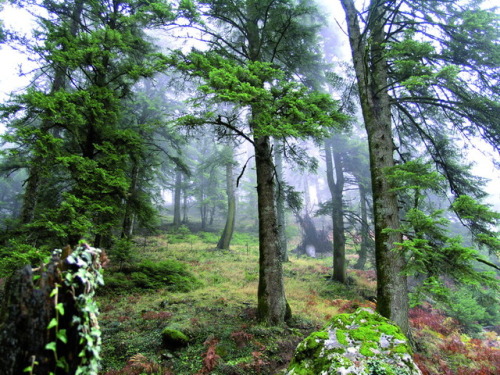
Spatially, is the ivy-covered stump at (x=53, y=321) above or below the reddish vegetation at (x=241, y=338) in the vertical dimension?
above

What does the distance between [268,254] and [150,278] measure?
6.18 metres

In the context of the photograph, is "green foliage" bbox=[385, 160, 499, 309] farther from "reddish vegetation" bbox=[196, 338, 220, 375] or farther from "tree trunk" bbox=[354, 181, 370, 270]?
"tree trunk" bbox=[354, 181, 370, 270]

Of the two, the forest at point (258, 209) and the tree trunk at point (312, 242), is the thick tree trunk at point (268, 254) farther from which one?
the tree trunk at point (312, 242)

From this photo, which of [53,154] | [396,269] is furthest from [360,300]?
[53,154]

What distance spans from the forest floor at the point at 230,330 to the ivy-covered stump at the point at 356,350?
175 centimetres

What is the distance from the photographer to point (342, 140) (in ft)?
51.9

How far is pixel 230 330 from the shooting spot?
6.05 metres

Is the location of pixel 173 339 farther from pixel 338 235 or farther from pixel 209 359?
pixel 338 235

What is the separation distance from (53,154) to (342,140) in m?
14.7

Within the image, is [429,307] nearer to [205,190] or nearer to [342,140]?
[342,140]

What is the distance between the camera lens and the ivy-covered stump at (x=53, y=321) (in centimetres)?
173

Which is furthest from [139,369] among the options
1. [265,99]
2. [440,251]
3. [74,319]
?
[265,99]

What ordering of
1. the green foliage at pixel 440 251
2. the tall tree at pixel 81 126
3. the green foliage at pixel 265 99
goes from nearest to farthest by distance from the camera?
the green foliage at pixel 440 251 → the green foliage at pixel 265 99 → the tall tree at pixel 81 126

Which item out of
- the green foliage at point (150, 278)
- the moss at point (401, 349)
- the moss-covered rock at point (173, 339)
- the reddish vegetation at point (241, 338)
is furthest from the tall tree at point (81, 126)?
the moss at point (401, 349)
